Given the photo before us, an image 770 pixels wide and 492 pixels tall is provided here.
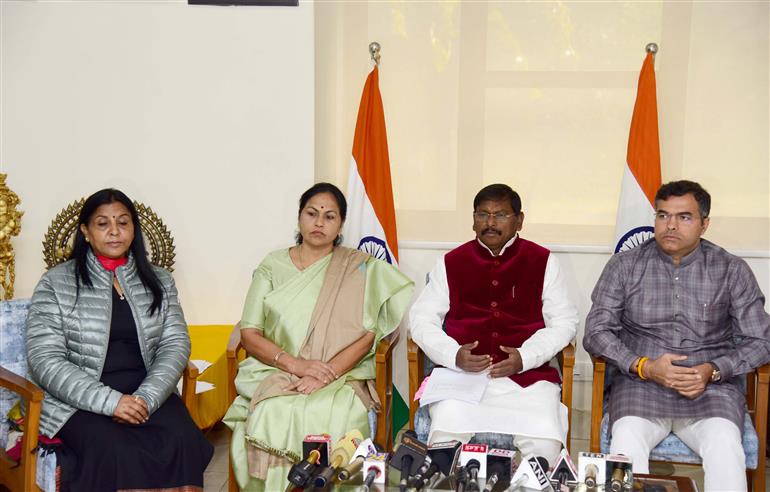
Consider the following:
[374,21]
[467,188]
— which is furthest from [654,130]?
[374,21]

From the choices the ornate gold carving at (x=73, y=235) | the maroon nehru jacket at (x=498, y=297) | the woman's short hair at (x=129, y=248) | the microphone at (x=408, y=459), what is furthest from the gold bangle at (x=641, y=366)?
the ornate gold carving at (x=73, y=235)

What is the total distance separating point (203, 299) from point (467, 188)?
169cm

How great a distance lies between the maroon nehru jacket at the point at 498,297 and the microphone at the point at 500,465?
0.98 metres

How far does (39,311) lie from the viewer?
9.97 ft

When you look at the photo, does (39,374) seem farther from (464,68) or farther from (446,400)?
(464,68)

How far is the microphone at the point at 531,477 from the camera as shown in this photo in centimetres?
238

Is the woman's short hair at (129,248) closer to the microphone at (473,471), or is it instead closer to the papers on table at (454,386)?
the papers on table at (454,386)

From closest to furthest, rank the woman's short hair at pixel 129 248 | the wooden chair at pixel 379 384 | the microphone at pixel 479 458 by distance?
the microphone at pixel 479 458, the woman's short hair at pixel 129 248, the wooden chair at pixel 379 384

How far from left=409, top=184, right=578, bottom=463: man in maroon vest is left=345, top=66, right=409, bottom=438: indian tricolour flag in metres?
0.77

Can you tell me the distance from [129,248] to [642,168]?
265cm

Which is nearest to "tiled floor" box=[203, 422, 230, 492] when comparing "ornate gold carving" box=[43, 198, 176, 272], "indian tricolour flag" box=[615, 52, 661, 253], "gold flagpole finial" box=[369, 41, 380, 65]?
"ornate gold carving" box=[43, 198, 176, 272]

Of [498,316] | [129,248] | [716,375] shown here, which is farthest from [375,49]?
[716,375]

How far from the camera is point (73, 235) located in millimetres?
4223

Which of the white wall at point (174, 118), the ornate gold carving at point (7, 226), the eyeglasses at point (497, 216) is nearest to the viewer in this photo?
the eyeglasses at point (497, 216)
